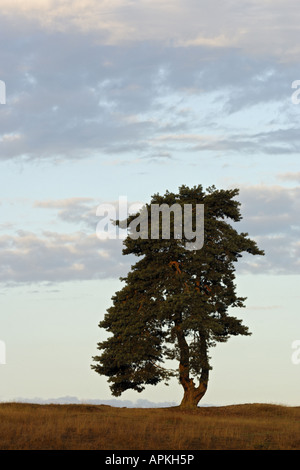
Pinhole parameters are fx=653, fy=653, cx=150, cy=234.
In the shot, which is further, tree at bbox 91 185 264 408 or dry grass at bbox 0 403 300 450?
tree at bbox 91 185 264 408

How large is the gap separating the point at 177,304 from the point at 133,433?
582 inches

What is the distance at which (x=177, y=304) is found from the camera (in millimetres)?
43531

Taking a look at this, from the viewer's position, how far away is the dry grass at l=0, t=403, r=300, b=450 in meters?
27.6

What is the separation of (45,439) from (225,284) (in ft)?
74.7

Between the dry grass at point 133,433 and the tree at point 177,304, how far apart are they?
7.39m

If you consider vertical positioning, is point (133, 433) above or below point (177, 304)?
below

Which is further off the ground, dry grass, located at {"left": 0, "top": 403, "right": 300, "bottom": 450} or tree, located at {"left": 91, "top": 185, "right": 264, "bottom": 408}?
tree, located at {"left": 91, "top": 185, "right": 264, "bottom": 408}

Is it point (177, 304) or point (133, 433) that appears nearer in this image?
point (133, 433)

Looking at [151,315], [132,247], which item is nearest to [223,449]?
[151,315]

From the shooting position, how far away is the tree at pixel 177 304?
4453cm

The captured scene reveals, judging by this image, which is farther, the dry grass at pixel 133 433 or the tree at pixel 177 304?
the tree at pixel 177 304

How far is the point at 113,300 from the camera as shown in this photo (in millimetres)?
48875

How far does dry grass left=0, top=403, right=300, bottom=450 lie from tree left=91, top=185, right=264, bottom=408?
7.39 metres
